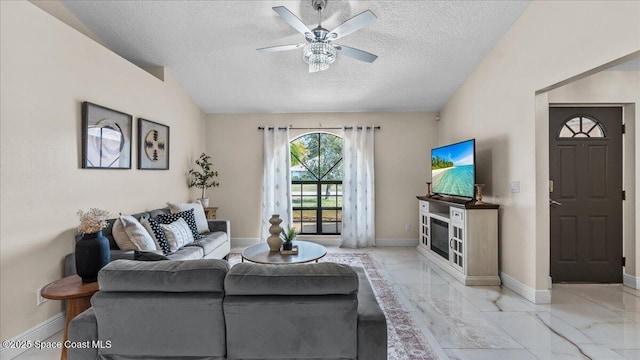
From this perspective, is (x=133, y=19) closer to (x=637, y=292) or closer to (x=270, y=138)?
(x=270, y=138)

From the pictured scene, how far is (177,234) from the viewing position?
10.7 ft

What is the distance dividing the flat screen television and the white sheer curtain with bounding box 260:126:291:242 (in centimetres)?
253

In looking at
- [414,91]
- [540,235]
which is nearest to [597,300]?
[540,235]

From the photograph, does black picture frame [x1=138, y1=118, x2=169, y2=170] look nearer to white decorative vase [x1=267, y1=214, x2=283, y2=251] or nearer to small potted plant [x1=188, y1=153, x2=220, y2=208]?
small potted plant [x1=188, y1=153, x2=220, y2=208]

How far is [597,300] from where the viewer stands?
2.99m

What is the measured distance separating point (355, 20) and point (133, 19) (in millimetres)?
2403

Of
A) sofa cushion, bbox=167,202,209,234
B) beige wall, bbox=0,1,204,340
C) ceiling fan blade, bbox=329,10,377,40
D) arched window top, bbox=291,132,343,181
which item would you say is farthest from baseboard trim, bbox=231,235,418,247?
ceiling fan blade, bbox=329,10,377,40

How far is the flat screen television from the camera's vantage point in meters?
3.64

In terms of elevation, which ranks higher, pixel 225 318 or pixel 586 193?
pixel 586 193

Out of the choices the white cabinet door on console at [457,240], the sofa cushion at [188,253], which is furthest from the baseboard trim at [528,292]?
the sofa cushion at [188,253]

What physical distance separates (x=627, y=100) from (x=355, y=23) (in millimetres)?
3332

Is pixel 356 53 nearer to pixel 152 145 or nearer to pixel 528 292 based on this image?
pixel 152 145

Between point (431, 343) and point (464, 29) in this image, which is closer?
point (431, 343)

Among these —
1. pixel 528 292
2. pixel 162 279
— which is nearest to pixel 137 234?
pixel 162 279
